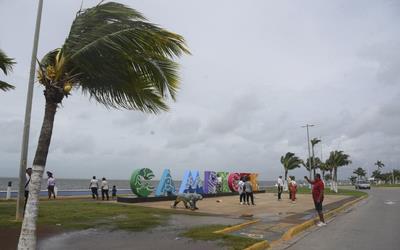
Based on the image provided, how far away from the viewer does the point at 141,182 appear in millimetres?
24031

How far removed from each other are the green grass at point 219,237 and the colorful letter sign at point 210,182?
18.6 meters

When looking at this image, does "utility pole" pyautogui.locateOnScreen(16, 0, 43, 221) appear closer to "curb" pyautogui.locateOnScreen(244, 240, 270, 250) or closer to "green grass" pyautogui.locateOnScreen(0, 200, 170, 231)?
"green grass" pyautogui.locateOnScreen(0, 200, 170, 231)

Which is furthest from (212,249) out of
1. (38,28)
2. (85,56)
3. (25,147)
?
(38,28)

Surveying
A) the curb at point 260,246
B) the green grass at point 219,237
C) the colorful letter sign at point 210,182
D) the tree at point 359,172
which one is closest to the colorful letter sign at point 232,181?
the colorful letter sign at point 210,182

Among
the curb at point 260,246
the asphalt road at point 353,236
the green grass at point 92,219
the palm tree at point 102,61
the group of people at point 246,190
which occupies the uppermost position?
the palm tree at point 102,61

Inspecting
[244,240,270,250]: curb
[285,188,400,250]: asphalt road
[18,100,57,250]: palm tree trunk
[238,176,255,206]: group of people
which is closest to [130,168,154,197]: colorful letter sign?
[238,176,255,206]: group of people

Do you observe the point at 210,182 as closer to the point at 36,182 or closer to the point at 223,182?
the point at 223,182

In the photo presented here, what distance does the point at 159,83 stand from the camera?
29.3 feet

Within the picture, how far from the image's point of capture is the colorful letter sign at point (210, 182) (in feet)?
103

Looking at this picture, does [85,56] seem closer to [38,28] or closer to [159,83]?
[159,83]

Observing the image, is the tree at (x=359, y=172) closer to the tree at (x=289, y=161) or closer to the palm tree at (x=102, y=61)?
the tree at (x=289, y=161)

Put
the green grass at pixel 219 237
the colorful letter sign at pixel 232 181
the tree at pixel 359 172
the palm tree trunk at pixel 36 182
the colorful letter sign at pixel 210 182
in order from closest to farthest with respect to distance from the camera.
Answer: the palm tree trunk at pixel 36 182
the green grass at pixel 219 237
the colorful letter sign at pixel 210 182
the colorful letter sign at pixel 232 181
the tree at pixel 359 172

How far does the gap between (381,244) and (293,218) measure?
622 centimetres

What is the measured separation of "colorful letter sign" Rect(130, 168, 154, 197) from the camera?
77.3 feet
